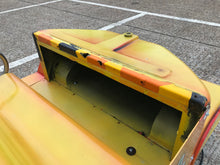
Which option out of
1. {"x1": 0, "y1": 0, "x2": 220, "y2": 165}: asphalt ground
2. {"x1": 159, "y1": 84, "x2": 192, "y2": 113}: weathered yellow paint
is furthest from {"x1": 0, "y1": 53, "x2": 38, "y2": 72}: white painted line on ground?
{"x1": 159, "y1": 84, "x2": 192, "y2": 113}: weathered yellow paint

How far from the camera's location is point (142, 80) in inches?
43.5

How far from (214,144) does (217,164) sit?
0.21 metres

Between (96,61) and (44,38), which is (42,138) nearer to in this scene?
(96,61)

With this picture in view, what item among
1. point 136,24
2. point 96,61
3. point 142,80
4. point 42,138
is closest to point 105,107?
point 96,61

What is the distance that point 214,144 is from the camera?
6.21 ft

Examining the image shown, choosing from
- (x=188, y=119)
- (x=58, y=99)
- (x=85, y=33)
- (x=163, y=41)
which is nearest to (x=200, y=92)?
(x=188, y=119)

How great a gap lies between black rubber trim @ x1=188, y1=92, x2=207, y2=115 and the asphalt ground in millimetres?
1047

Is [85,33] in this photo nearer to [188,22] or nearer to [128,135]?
[128,135]

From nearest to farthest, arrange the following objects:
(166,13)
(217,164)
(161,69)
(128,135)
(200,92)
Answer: (200,92)
(161,69)
(128,135)
(217,164)
(166,13)

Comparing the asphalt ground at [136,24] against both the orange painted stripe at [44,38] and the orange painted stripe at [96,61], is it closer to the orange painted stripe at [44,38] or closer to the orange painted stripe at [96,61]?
the orange painted stripe at [96,61]

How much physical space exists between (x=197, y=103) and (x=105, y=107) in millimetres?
959

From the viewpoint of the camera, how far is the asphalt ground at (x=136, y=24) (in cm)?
313

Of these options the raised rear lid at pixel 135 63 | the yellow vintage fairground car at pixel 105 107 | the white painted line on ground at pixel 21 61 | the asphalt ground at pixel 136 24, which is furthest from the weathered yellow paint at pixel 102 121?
the white painted line on ground at pixel 21 61

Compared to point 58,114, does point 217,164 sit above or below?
below
